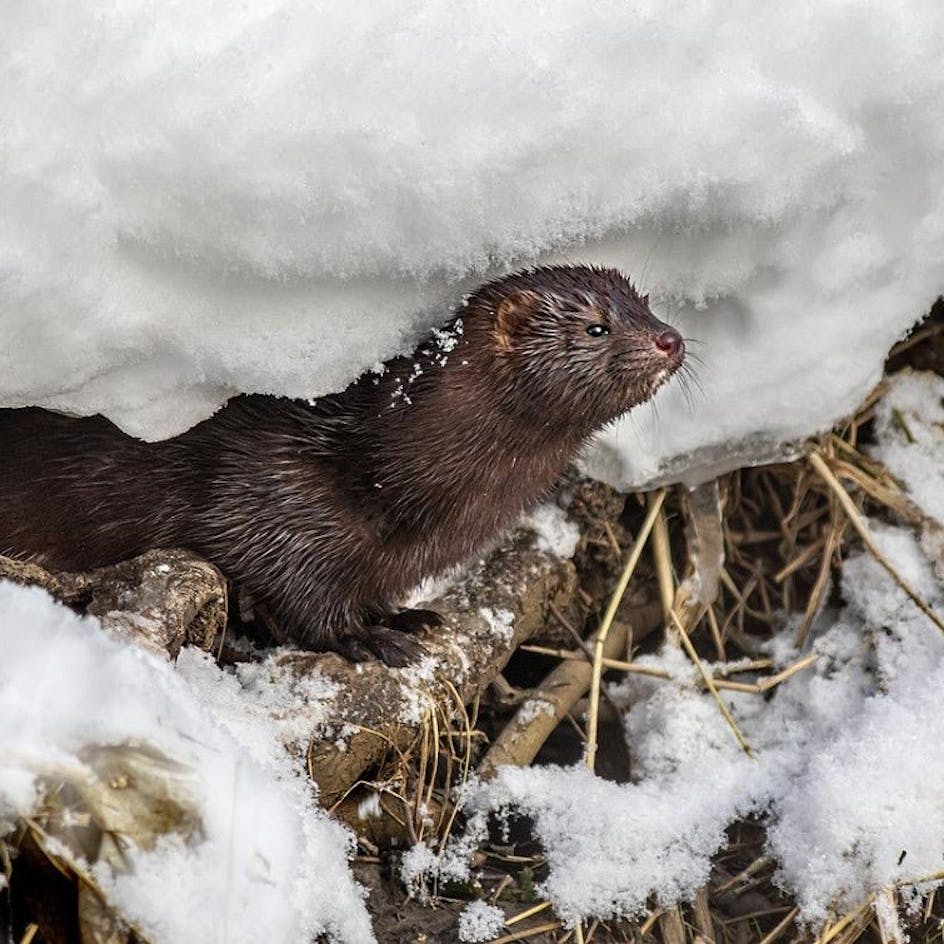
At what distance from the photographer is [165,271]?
227 cm

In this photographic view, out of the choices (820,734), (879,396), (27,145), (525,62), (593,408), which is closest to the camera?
(27,145)

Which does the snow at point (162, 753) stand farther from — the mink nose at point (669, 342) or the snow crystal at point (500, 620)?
the mink nose at point (669, 342)

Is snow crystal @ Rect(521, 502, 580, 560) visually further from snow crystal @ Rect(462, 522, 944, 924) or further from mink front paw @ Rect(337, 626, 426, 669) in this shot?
mink front paw @ Rect(337, 626, 426, 669)

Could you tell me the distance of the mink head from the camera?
2.51m

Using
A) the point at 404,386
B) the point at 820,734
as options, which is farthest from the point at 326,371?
the point at 820,734

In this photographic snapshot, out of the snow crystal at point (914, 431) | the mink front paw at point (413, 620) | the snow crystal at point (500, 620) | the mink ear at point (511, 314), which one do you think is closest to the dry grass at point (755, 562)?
the snow crystal at point (914, 431)

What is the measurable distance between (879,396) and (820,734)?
3.13 ft

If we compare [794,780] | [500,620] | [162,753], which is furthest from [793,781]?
[162,753]

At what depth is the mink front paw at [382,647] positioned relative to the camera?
105 inches

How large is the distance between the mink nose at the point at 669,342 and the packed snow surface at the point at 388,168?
0.24 m

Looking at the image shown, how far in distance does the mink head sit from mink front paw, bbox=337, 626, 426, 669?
642 mm

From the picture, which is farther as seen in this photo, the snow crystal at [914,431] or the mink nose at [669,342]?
the snow crystal at [914,431]

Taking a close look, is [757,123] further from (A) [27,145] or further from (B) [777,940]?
(B) [777,940]

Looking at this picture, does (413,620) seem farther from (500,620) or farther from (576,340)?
(576,340)
